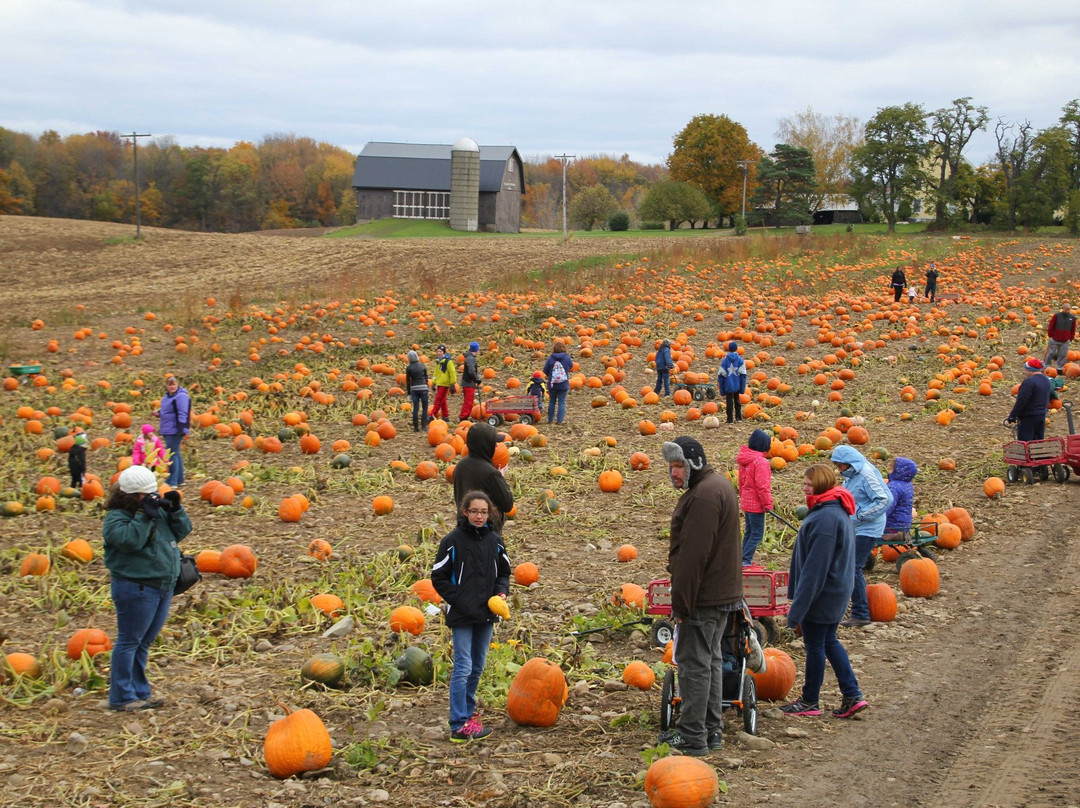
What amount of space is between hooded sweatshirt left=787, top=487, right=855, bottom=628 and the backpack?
10.3 metres

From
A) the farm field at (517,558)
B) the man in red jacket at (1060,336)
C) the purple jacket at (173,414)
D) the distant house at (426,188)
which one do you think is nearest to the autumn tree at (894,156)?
the distant house at (426,188)

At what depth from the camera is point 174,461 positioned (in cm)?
1334

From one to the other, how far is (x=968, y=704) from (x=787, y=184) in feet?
251

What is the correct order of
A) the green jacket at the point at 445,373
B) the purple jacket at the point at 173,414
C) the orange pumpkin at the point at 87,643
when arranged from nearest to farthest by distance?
the orange pumpkin at the point at 87,643
the purple jacket at the point at 173,414
the green jacket at the point at 445,373

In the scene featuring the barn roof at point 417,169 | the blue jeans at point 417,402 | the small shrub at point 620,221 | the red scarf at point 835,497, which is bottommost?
the blue jeans at point 417,402

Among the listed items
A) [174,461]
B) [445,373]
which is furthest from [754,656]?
[445,373]

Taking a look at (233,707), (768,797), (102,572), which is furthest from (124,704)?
(768,797)

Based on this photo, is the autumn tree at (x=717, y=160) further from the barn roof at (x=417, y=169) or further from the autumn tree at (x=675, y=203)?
the barn roof at (x=417, y=169)

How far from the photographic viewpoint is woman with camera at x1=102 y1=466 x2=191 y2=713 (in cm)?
663

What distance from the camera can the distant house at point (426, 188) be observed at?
80.2 metres

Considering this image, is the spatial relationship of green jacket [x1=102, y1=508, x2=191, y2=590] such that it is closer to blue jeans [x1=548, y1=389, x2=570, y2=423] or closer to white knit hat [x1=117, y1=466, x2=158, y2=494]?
white knit hat [x1=117, y1=466, x2=158, y2=494]

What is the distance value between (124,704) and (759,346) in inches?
764

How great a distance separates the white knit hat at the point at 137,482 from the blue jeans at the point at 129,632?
1.90 feet

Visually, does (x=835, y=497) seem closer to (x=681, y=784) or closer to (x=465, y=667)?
(x=681, y=784)
